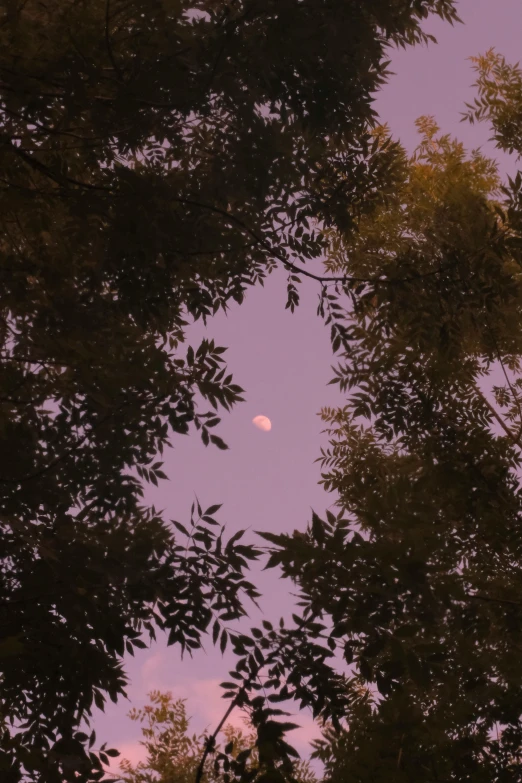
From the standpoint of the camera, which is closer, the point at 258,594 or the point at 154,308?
the point at 258,594

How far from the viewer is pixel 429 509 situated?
229 cm

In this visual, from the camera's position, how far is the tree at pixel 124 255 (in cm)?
313

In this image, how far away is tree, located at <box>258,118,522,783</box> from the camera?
2.36 m

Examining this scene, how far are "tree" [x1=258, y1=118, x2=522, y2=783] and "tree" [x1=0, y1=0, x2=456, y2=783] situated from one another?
0.91 m

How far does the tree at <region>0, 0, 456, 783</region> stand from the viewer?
3135 mm

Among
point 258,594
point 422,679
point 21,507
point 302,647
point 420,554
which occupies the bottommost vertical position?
point 422,679

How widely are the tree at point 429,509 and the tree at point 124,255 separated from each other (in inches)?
35.8

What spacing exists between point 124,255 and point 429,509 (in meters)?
3.05

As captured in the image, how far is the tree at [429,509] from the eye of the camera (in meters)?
2.36

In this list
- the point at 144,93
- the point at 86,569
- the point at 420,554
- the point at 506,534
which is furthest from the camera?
the point at 506,534

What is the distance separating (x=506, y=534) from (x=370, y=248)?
14.3 feet

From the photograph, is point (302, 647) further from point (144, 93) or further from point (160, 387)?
point (144, 93)

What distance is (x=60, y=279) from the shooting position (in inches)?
175

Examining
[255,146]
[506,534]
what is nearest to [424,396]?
[506,534]
